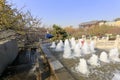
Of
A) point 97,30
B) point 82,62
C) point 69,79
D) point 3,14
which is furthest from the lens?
point 97,30

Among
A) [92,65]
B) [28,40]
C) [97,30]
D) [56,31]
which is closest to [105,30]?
[97,30]

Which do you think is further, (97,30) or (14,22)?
(97,30)

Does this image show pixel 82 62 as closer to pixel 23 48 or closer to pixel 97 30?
pixel 23 48

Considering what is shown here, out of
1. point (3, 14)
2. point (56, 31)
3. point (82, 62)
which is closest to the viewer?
point (82, 62)

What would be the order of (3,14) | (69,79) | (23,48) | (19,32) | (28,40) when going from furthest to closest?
(28,40) < (23,48) < (19,32) < (3,14) < (69,79)

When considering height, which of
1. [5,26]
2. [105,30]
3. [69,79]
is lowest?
[105,30]

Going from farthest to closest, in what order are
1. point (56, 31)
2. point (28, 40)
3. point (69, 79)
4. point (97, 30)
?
point (97, 30), point (56, 31), point (28, 40), point (69, 79)

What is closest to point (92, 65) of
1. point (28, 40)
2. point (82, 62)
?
point (82, 62)

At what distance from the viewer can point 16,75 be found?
7.59m

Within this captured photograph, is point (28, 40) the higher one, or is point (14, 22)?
point (14, 22)

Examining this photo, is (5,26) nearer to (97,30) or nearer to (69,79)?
(69,79)

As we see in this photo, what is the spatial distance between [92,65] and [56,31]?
570 inches

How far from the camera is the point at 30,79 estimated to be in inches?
270

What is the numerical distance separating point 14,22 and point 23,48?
3.17 metres
